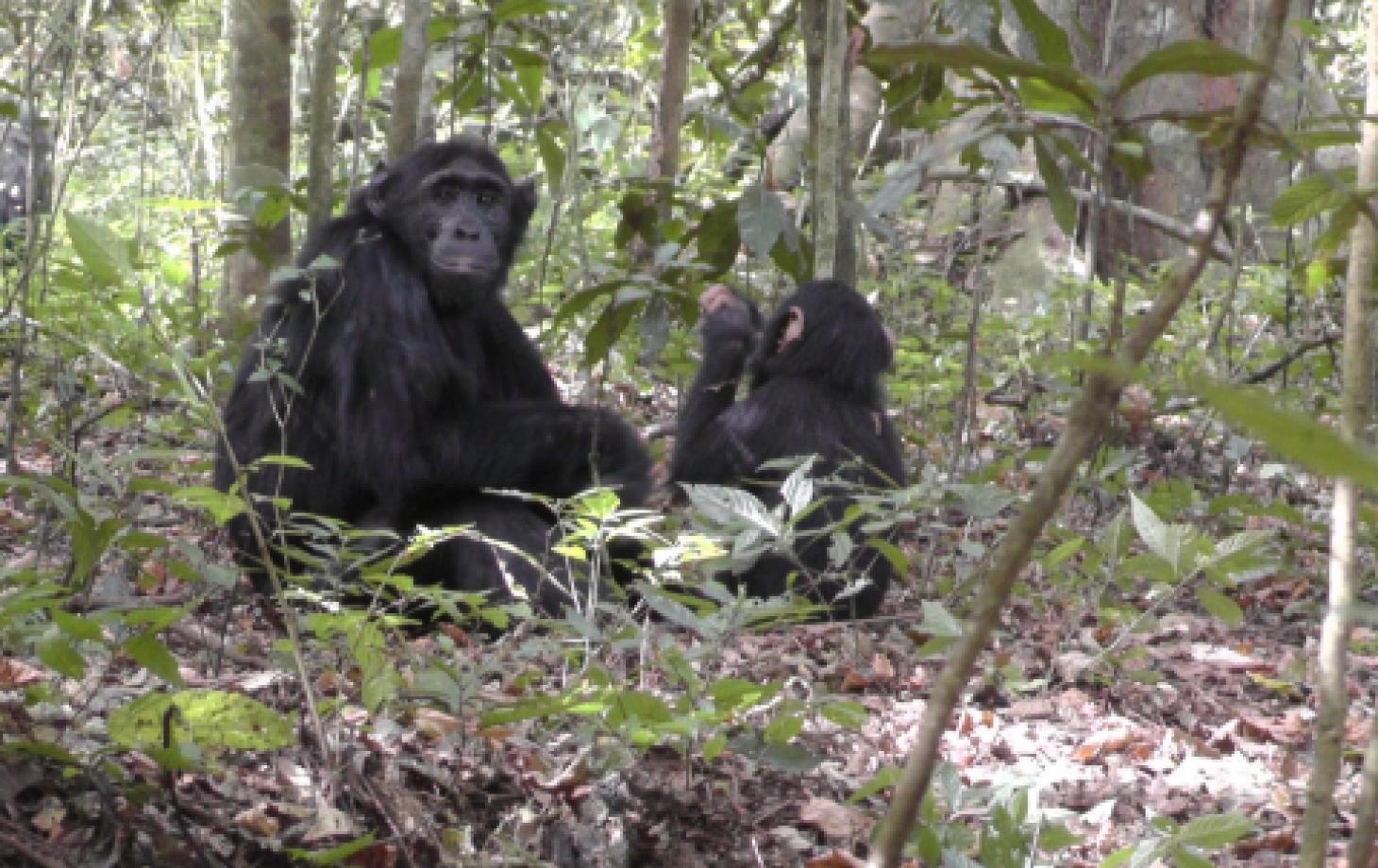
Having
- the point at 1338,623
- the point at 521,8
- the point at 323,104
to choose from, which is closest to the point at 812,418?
the point at 521,8

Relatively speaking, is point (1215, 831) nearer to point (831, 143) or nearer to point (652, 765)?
point (652, 765)

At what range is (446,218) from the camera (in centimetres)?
639

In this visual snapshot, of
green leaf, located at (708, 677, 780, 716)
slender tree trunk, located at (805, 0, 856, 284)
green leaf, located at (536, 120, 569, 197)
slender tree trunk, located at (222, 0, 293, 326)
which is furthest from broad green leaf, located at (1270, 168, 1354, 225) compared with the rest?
slender tree trunk, located at (222, 0, 293, 326)

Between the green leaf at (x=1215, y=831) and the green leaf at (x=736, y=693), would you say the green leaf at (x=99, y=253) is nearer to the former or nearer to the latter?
the green leaf at (x=736, y=693)

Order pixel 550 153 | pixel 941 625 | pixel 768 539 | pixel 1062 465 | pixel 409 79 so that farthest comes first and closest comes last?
pixel 550 153, pixel 409 79, pixel 768 539, pixel 941 625, pixel 1062 465

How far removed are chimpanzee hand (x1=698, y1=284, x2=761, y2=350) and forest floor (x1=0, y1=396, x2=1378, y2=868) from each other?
2.08 meters

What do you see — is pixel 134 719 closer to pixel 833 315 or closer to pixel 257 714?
pixel 257 714

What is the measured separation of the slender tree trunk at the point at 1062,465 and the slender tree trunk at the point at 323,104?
5.13 m

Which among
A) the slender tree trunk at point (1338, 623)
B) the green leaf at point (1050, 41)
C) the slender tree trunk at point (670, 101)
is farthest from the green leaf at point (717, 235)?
the slender tree trunk at point (1338, 623)

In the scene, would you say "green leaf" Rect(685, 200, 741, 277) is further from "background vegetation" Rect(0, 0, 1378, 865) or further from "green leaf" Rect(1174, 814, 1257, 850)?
"green leaf" Rect(1174, 814, 1257, 850)

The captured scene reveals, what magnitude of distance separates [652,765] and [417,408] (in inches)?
122

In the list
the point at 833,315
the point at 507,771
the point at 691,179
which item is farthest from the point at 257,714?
the point at 691,179

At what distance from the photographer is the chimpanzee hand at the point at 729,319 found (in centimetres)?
704

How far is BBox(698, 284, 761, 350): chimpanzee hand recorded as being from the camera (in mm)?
7035
